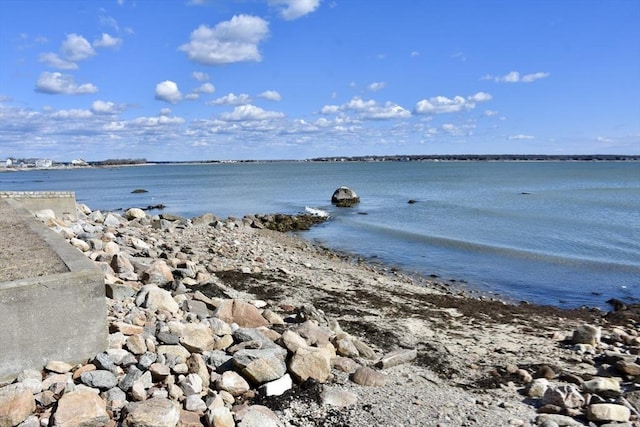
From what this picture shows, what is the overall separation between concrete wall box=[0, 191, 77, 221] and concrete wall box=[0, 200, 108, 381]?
11521 millimetres

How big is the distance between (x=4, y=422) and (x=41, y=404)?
31 cm

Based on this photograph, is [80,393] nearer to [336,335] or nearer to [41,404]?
[41,404]

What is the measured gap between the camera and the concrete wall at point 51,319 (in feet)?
14.7

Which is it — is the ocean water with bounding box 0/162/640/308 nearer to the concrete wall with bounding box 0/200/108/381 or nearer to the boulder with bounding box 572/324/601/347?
the boulder with bounding box 572/324/601/347

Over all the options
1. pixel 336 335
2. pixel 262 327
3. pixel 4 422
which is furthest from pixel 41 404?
pixel 336 335

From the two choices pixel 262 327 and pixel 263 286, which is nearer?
pixel 262 327

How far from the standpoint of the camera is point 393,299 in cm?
1076

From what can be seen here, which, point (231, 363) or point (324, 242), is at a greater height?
point (231, 363)

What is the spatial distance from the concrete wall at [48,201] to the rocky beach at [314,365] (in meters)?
5.75

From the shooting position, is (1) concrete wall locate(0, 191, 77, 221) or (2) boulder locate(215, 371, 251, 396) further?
(1) concrete wall locate(0, 191, 77, 221)

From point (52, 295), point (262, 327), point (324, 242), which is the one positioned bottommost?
point (324, 242)

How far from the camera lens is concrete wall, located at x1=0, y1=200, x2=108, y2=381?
4469mm

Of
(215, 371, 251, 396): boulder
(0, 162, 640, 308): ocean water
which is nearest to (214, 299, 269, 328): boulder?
(215, 371, 251, 396): boulder

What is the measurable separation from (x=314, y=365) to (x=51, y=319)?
104 inches
